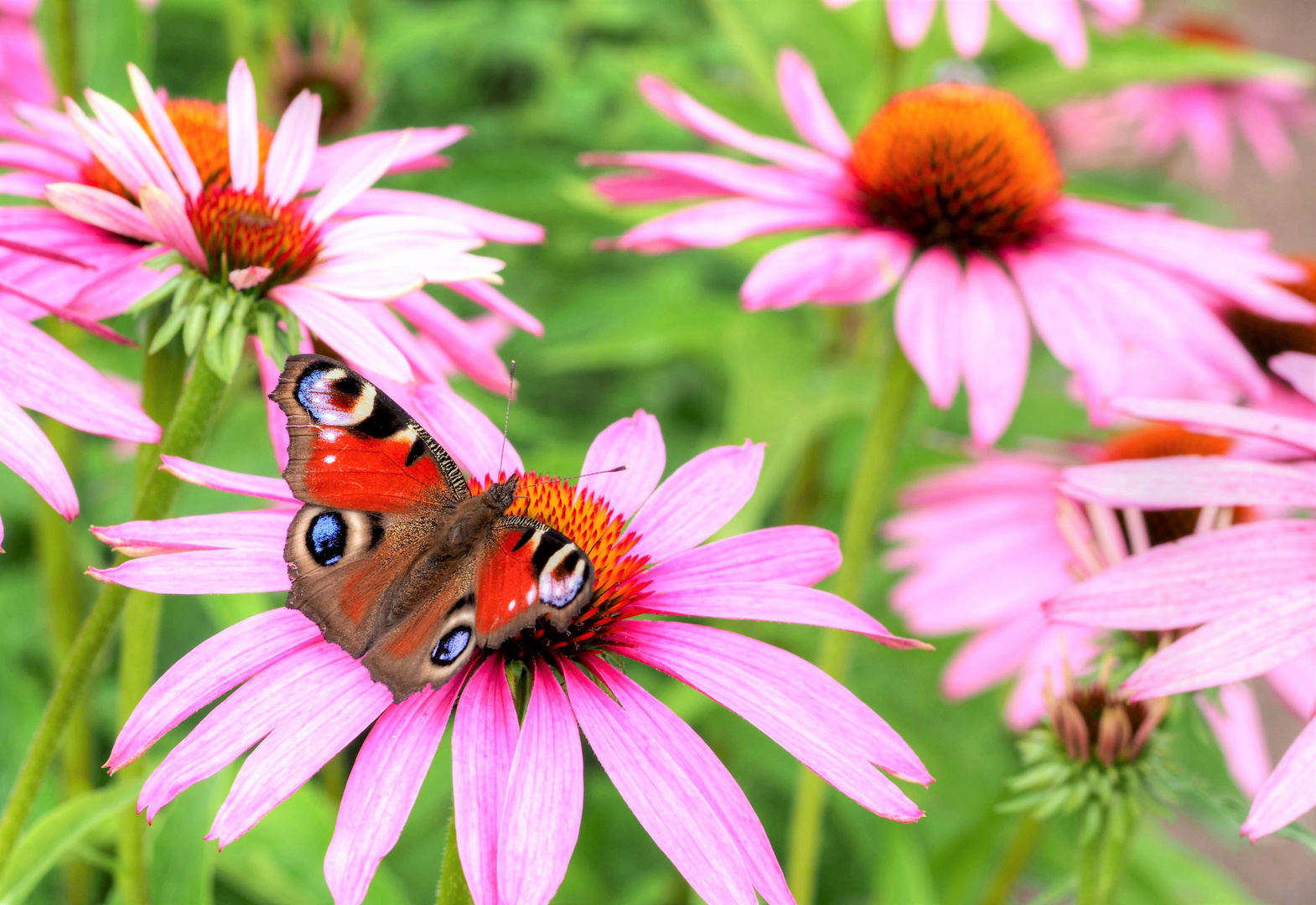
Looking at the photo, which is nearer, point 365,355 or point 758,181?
point 365,355

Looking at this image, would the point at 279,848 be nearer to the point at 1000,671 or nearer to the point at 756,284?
the point at 756,284

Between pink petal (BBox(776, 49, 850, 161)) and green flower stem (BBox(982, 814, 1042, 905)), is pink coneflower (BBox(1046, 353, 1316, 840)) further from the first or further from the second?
pink petal (BBox(776, 49, 850, 161))

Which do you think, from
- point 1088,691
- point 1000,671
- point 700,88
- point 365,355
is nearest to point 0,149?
point 365,355

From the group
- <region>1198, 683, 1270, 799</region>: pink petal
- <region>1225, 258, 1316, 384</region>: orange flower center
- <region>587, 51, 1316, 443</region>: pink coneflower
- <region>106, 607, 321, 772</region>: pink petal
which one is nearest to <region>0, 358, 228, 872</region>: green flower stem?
<region>106, 607, 321, 772</region>: pink petal

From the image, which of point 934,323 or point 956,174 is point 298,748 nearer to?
point 934,323

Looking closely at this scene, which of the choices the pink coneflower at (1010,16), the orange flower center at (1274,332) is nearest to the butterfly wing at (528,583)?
the pink coneflower at (1010,16)

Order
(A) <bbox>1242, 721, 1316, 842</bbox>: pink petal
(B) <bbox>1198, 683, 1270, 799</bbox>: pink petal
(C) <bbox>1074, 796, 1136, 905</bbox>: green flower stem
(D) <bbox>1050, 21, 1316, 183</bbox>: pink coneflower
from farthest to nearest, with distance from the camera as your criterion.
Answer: (D) <bbox>1050, 21, 1316, 183</bbox>: pink coneflower < (B) <bbox>1198, 683, 1270, 799</bbox>: pink petal < (C) <bbox>1074, 796, 1136, 905</bbox>: green flower stem < (A) <bbox>1242, 721, 1316, 842</bbox>: pink petal

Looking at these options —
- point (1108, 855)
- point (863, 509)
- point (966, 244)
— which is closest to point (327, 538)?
point (863, 509)
